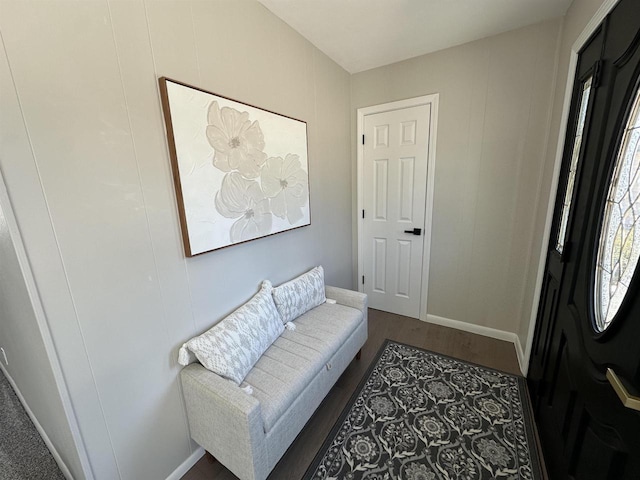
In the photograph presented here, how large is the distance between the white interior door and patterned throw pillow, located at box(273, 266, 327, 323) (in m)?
0.98

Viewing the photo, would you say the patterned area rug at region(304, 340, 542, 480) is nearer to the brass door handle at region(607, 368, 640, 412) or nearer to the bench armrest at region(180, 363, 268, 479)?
the bench armrest at region(180, 363, 268, 479)

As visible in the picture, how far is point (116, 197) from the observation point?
3.50 ft

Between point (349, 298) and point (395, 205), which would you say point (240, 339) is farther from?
point (395, 205)

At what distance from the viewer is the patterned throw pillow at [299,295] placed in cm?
185

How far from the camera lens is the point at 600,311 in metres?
0.96

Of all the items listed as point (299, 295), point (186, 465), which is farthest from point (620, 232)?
point (186, 465)

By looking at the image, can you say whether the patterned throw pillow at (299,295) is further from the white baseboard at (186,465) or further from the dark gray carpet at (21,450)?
the dark gray carpet at (21,450)

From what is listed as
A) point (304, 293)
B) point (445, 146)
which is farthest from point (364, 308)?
point (445, 146)

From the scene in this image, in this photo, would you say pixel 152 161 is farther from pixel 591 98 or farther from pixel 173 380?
pixel 591 98

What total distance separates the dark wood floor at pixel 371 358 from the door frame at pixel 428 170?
1.08 ft

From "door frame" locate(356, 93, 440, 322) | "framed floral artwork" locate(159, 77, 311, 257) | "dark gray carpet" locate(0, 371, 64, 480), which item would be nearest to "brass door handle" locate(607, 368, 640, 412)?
"framed floral artwork" locate(159, 77, 311, 257)

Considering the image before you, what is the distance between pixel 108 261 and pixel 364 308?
66.6 inches

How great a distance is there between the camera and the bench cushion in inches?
51.1

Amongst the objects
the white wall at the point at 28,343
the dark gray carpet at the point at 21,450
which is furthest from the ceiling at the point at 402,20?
the dark gray carpet at the point at 21,450
